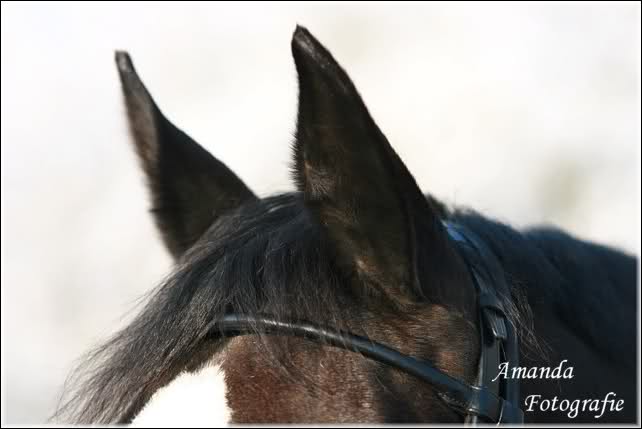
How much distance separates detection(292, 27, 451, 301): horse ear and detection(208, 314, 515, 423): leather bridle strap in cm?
6

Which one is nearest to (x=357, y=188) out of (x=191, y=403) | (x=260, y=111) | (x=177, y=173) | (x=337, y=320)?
(x=337, y=320)

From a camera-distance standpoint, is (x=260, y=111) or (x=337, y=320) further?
(x=260, y=111)

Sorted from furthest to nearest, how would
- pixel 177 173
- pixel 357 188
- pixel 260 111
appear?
pixel 260 111, pixel 177 173, pixel 357 188

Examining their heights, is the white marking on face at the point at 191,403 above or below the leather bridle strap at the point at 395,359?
below

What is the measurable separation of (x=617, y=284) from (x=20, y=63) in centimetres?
252

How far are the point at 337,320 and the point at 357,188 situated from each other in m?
0.14

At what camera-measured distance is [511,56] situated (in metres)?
3.06

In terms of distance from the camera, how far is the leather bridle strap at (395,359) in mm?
717

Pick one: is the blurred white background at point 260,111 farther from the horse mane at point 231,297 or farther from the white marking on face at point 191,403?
the white marking on face at point 191,403

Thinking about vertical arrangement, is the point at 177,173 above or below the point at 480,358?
above

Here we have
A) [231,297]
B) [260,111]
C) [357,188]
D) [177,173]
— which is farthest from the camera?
[260,111]

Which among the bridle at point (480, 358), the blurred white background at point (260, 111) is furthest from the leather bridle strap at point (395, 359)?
the blurred white background at point (260, 111)

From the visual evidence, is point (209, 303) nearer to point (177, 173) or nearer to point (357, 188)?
point (357, 188)

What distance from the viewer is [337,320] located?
28.5 inches
